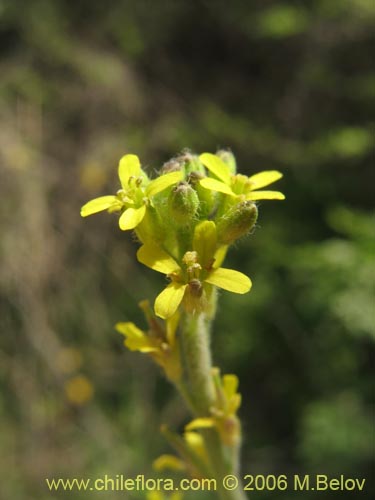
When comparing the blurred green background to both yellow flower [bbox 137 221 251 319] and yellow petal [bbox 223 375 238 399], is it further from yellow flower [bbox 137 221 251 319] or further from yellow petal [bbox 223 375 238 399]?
yellow flower [bbox 137 221 251 319]

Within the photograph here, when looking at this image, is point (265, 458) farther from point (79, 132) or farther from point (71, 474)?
point (79, 132)

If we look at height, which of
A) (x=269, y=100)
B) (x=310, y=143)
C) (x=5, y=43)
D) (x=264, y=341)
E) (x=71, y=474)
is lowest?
(x=71, y=474)

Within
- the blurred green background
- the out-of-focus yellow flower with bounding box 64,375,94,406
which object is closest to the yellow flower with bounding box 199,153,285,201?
the blurred green background

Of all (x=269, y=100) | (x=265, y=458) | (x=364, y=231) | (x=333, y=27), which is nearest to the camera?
(x=364, y=231)

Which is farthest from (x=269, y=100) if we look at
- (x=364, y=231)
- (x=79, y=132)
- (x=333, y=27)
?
(x=364, y=231)

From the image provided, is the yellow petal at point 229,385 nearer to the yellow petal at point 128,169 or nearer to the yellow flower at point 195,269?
the yellow flower at point 195,269

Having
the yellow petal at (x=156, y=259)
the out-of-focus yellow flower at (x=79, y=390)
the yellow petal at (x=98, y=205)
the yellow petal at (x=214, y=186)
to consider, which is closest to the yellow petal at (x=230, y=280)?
the yellow petal at (x=156, y=259)
